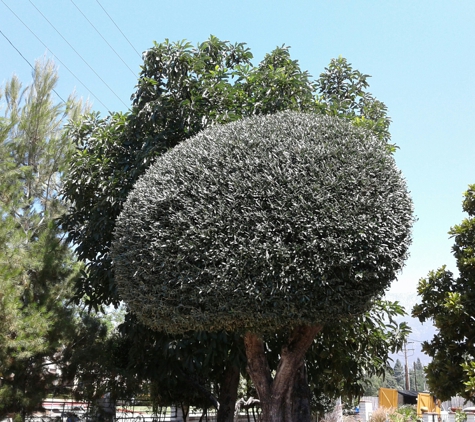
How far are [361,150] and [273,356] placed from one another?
Result: 15.6ft

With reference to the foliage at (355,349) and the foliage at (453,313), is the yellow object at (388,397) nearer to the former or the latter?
the foliage at (355,349)

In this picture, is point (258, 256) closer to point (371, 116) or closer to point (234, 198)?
point (234, 198)

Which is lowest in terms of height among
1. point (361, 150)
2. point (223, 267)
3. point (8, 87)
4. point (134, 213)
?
point (223, 267)

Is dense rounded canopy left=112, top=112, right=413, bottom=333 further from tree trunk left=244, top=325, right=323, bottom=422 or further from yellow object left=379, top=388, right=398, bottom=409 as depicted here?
yellow object left=379, top=388, right=398, bottom=409

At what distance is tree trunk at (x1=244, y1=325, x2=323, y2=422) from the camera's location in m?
7.43

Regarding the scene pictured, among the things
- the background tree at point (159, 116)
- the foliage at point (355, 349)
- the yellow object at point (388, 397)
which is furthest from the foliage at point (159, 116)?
the yellow object at point (388, 397)

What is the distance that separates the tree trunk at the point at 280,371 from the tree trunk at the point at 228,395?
3362mm

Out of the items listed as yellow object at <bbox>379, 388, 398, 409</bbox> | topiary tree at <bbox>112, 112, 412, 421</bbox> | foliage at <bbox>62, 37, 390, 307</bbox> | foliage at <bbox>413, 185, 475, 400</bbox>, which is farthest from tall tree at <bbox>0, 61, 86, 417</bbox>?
yellow object at <bbox>379, 388, 398, 409</bbox>

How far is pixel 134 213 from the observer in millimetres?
7020

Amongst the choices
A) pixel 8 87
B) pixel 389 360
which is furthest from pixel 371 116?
pixel 8 87

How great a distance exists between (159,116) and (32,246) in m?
3.70

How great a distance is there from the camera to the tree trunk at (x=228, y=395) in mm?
11023

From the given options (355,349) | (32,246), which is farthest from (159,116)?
(355,349)

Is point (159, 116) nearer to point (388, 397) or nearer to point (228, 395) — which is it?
point (228, 395)
